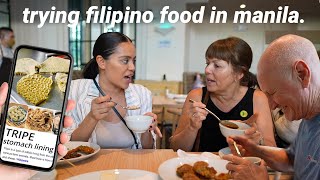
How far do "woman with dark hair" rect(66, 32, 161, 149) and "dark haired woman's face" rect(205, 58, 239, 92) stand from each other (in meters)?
0.40

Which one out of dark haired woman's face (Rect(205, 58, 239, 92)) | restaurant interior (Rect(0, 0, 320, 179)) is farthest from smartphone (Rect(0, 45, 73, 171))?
restaurant interior (Rect(0, 0, 320, 179))

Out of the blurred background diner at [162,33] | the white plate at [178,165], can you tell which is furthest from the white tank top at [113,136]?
the blurred background diner at [162,33]

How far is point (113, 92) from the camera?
1.78m

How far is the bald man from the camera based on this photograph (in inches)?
37.1

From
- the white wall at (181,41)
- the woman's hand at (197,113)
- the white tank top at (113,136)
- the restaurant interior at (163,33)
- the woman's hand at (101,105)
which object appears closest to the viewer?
the woman's hand at (101,105)

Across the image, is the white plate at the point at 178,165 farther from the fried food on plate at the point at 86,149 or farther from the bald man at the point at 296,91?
the fried food on plate at the point at 86,149

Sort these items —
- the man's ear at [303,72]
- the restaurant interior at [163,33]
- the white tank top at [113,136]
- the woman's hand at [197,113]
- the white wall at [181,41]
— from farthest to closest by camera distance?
the white wall at [181,41] → the restaurant interior at [163,33] → the white tank top at [113,136] → the woman's hand at [197,113] → the man's ear at [303,72]

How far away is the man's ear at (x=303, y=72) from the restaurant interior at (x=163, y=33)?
2778mm

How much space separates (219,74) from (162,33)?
361 centimetres

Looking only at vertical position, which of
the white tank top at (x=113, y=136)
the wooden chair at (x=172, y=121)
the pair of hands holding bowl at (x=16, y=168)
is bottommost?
the wooden chair at (x=172, y=121)

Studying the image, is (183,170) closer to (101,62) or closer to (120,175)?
(120,175)

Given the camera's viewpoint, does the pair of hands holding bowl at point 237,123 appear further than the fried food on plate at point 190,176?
Yes

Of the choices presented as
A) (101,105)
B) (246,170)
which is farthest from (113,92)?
(246,170)

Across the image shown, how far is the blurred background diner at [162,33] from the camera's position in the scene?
457 centimetres
